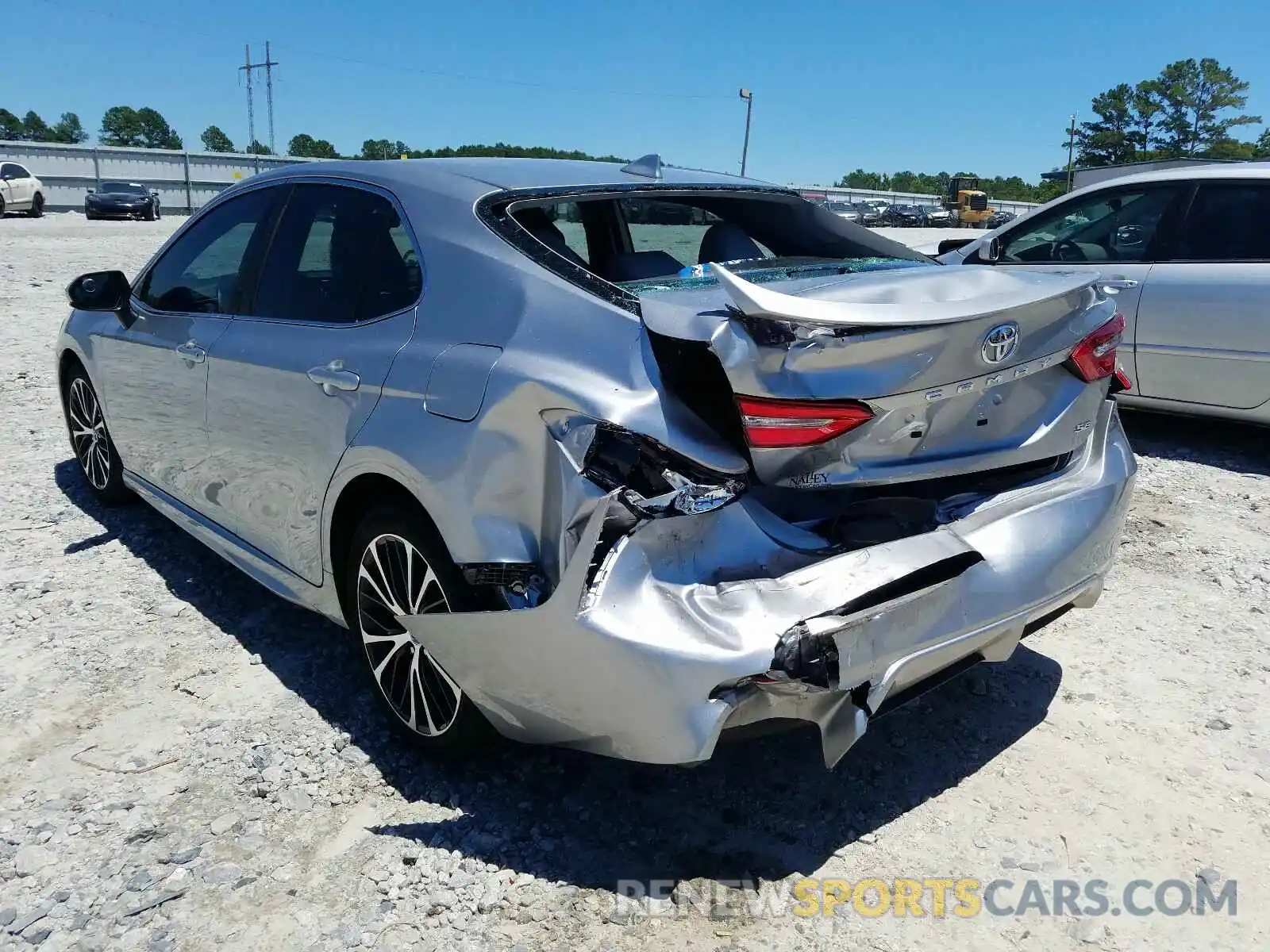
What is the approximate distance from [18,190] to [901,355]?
32594 millimetres

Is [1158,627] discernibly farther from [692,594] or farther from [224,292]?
[224,292]

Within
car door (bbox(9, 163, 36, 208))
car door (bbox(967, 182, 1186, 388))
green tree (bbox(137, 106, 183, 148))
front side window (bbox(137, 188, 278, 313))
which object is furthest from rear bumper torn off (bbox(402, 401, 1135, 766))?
green tree (bbox(137, 106, 183, 148))

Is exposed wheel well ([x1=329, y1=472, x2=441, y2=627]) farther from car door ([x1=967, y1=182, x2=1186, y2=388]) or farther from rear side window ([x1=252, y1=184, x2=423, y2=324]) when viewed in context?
car door ([x1=967, y1=182, x2=1186, y2=388])

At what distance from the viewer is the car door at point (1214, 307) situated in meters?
5.37

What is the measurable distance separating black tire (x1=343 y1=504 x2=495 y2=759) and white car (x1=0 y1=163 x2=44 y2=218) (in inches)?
1212

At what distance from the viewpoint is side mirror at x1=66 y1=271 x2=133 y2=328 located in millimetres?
4309

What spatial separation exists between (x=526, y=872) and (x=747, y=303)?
148 cm

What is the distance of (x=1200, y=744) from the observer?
2.95m

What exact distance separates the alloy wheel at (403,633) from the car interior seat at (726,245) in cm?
149

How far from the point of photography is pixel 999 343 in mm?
2375

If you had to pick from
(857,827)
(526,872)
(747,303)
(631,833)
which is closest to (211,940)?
(526,872)

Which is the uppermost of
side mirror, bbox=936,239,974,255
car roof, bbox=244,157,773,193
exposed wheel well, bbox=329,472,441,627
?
car roof, bbox=244,157,773,193

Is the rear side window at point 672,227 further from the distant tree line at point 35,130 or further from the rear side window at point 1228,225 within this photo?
the distant tree line at point 35,130

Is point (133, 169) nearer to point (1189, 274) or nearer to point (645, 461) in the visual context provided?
point (1189, 274)
